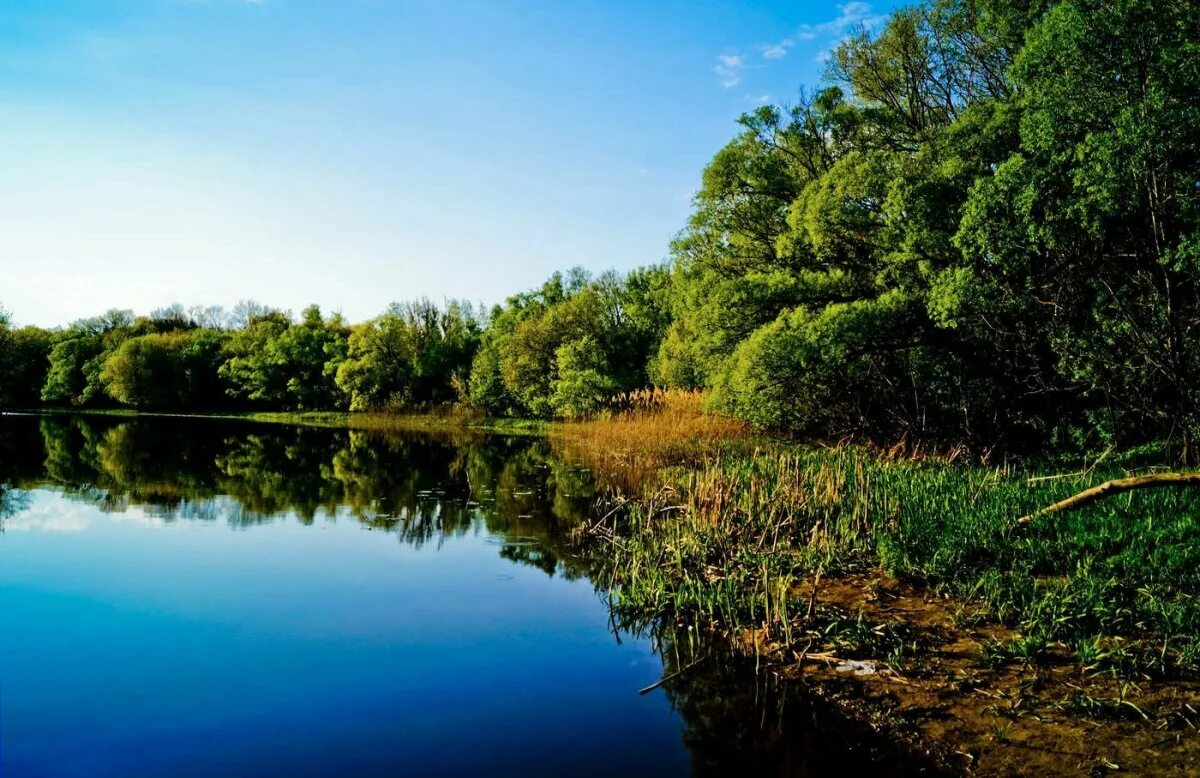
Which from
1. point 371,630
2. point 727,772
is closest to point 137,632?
point 371,630

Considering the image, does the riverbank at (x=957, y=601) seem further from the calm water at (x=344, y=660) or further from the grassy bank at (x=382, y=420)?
the grassy bank at (x=382, y=420)

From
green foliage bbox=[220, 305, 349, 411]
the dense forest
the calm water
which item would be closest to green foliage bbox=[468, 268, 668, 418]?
green foliage bbox=[220, 305, 349, 411]

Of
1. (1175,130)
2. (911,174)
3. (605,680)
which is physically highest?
(911,174)

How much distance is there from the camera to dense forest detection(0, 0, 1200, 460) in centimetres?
1238

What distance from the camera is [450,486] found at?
19.5 metres

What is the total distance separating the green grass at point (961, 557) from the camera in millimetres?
6551

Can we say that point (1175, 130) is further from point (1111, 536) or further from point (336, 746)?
point (336, 746)

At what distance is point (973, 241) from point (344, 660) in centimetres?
1367

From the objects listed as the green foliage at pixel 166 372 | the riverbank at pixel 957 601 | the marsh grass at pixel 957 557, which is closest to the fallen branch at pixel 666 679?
the riverbank at pixel 957 601

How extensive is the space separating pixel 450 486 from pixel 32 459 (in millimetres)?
16909

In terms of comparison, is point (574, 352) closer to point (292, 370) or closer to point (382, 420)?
point (382, 420)

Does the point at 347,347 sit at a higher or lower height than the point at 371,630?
higher

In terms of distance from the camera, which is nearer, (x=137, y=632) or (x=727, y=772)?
(x=727, y=772)

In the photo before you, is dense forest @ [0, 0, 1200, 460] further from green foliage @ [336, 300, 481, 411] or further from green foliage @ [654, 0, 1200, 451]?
green foliage @ [336, 300, 481, 411]
